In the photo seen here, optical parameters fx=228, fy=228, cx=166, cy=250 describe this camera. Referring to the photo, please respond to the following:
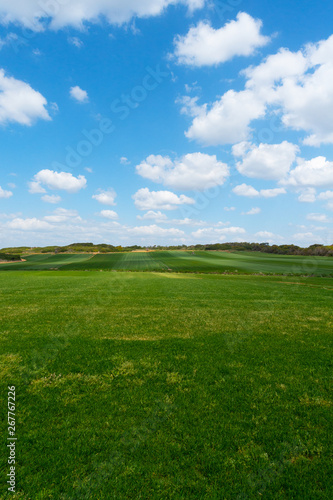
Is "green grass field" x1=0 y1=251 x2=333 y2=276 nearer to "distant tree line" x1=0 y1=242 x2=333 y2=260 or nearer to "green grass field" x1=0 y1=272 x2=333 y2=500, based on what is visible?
"distant tree line" x1=0 y1=242 x2=333 y2=260

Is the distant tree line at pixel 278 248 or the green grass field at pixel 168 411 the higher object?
the distant tree line at pixel 278 248

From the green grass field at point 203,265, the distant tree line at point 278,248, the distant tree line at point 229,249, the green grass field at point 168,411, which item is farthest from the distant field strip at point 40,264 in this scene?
the distant tree line at point 278,248

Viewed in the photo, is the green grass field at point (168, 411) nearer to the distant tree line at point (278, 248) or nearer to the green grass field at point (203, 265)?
the green grass field at point (203, 265)

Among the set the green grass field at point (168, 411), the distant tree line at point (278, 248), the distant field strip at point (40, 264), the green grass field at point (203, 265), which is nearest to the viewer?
the green grass field at point (168, 411)

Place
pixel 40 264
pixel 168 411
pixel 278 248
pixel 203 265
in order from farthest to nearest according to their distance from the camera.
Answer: pixel 278 248 < pixel 40 264 < pixel 203 265 < pixel 168 411

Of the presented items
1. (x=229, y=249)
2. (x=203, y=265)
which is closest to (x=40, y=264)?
(x=203, y=265)

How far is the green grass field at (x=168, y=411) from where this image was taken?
422cm

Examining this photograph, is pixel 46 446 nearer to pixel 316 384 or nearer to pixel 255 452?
pixel 255 452

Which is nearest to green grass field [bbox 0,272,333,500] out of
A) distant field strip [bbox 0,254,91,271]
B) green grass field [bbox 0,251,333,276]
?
green grass field [bbox 0,251,333,276]

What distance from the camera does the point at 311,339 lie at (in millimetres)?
11492

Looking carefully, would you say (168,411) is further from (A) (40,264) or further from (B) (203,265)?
(A) (40,264)

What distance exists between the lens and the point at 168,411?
19.7 ft

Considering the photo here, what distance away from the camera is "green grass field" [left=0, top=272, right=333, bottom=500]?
4219mm

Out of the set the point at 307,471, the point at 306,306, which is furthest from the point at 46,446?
the point at 306,306
